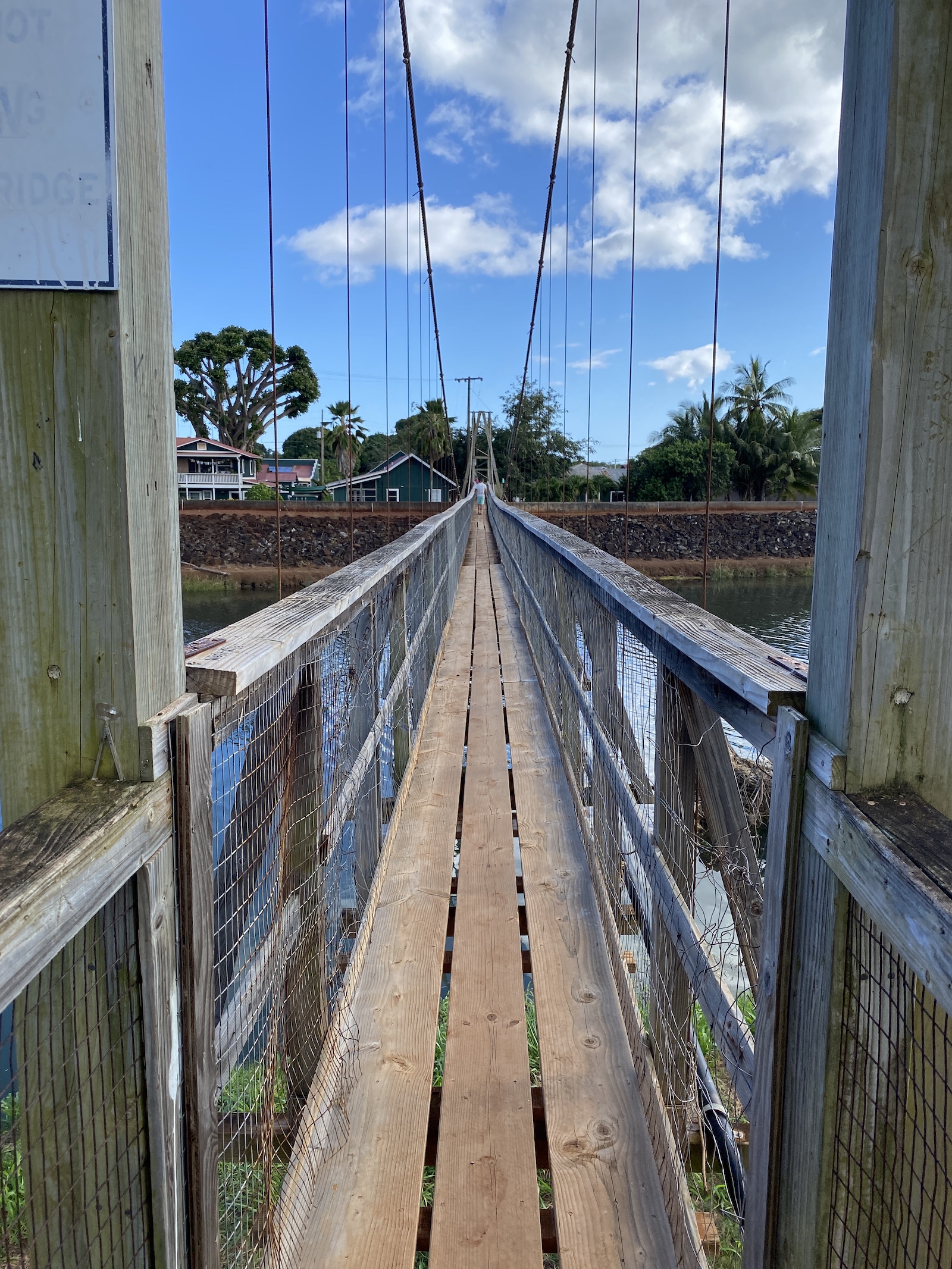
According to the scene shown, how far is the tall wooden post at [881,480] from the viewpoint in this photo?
683mm

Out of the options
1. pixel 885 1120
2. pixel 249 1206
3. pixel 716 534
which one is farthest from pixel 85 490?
pixel 716 534

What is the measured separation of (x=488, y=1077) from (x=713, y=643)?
3.04 ft

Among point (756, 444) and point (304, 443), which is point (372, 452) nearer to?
point (304, 443)

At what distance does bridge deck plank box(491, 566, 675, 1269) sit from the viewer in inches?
46.8

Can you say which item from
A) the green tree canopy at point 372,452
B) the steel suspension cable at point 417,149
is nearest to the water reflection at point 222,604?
the steel suspension cable at point 417,149

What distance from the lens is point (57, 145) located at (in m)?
0.71

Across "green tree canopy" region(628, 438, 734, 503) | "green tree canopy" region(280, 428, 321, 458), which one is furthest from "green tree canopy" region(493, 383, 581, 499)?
"green tree canopy" region(280, 428, 321, 458)

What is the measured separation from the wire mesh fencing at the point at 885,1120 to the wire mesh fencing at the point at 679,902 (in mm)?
232

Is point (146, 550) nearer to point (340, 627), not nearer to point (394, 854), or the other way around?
point (340, 627)

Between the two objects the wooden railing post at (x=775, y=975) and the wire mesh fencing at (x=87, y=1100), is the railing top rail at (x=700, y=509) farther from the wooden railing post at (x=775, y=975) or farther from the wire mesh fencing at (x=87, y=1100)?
the wire mesh fencing at (x=87, y=1100)

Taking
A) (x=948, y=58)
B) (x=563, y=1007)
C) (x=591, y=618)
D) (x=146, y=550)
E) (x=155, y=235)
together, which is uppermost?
(x=948, y=58)

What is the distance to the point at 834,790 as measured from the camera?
0.74 meters

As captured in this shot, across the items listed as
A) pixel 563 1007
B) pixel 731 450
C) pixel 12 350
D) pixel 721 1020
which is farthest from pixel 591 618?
pixel 731 450

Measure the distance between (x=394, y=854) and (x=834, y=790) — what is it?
178cm
